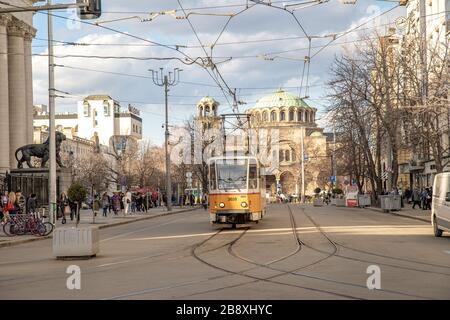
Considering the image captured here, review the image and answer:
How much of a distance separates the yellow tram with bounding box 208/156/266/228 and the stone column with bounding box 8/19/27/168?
32.4 metres

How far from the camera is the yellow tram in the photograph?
27.1m

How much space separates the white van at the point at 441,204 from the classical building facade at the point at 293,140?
9580 cm

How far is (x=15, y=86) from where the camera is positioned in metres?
56.6

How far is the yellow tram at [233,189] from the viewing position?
27.1 metres

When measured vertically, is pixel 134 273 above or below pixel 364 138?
below

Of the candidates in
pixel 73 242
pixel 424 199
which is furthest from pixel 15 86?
pixel 73 242

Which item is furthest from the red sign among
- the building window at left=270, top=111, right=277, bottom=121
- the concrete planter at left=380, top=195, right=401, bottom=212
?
the building window at left=270, top=111, right=277, bottom=121

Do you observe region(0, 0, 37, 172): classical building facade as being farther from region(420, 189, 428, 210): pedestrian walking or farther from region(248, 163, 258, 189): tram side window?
region(420, 189, 428, 210): pedestrian walking

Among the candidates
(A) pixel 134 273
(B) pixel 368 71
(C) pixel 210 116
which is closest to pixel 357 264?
(A) pixel 134 273

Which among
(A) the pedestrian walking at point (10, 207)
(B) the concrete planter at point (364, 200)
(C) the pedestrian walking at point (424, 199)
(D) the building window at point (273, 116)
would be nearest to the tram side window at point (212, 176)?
(A) the pedestrian walking at point (10, 207)

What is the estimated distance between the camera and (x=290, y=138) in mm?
128875

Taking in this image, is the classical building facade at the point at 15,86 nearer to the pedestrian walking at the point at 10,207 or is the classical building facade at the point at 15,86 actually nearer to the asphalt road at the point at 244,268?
the pedestrian walking at the point at 10,207

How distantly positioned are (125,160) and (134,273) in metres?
80.0
